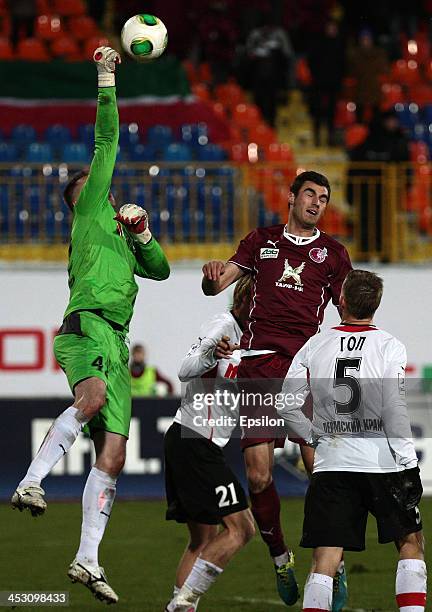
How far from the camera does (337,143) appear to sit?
20672 mm

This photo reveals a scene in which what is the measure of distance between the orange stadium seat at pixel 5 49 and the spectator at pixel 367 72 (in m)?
5.26

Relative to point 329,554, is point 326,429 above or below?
above

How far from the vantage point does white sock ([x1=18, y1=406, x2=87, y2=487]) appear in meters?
7.03

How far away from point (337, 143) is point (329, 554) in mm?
14769

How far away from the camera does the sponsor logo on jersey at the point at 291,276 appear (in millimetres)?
8141

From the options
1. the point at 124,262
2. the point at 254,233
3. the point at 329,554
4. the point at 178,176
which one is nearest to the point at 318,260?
the point at 254,233

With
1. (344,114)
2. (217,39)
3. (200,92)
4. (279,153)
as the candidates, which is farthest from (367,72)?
(279,153)

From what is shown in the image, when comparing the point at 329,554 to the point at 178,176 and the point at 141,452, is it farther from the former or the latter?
the point at 178,176

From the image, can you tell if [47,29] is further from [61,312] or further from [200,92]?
[61,312]

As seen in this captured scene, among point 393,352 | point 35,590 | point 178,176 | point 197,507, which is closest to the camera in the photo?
point 393,352

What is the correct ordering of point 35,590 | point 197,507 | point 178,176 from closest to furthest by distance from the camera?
1. point 197,507
2. point 35,590
3. point 178,176

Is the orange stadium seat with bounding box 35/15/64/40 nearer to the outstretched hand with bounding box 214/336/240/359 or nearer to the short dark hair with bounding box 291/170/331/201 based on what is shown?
the short dark hair with bounding box 291/170/331/201

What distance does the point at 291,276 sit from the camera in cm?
815

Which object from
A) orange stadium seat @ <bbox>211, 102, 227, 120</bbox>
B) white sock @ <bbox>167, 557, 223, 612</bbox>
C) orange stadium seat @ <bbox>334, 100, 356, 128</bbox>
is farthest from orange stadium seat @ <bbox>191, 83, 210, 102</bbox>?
white sock @ <bbox>167, 557, 223, 612</bbox>
